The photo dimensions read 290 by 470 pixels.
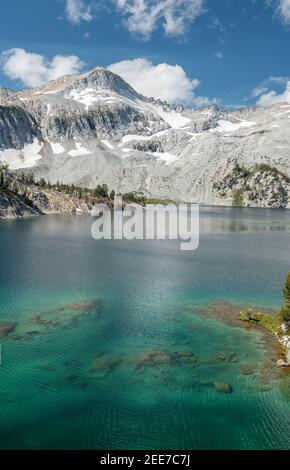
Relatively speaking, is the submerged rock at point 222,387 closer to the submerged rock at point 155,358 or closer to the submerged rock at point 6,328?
the submerged rock at point 155,358

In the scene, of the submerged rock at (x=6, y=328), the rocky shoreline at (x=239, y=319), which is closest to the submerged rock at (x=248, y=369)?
the rocky shoreline at (x=239, y=319)

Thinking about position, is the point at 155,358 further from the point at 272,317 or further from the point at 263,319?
the point at 272,317

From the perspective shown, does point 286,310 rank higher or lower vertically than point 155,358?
higher

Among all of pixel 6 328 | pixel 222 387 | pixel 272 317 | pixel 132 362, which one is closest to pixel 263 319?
pixel 272 317

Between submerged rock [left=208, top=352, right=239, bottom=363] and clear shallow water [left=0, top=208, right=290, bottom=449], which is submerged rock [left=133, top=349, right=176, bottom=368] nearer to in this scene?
clear shallow water [left=0, top=208, right=290, bottom=449]

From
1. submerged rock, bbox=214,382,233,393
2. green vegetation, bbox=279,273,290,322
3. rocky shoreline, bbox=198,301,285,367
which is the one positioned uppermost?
green vegetation, bbox=279,273,290,322

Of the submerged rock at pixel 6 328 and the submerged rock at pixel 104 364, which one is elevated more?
the submerged rock at pixel 6 328

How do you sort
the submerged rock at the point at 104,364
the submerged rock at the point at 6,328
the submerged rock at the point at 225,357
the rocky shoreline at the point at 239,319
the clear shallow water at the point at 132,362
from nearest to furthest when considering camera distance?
1. the clear shallow water at the point at 132,362
2. the submerged rock at the point at 104,364
3. the submerged rock at the point at 225,357
4. the rocky shoreline at the point at 239,319
5. the submerged rock at the point at 6,328

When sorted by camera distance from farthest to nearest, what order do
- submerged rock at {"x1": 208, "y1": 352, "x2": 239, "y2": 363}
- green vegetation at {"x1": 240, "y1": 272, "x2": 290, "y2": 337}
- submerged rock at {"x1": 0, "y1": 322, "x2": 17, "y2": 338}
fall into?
green vegetation at {"x1": 240, "y1": 272, "x2": 290, "y2": 337} < submerged rock at {"x1": 0, "y1": 322, "x2": 17, "y2": 338} < submerged rock at {"x1": 208, "y1": 352, "x2": 239, "y2": 363}

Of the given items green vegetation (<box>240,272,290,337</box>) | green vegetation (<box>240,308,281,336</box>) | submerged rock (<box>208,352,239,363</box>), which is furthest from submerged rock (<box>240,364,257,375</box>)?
green vegetation (<box>240,308,281,336</box>)
